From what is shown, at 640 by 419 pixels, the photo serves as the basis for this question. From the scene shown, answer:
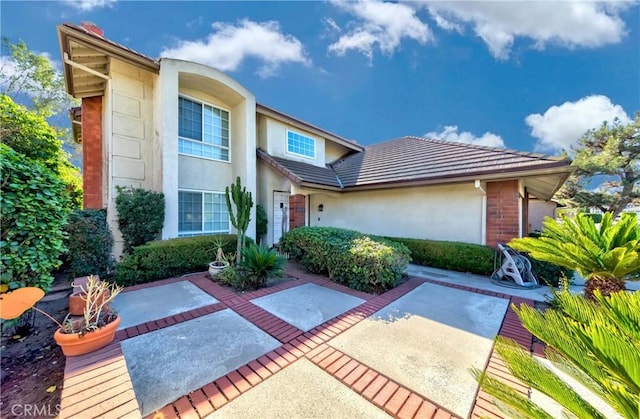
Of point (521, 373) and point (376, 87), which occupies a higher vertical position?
point (376, 87)

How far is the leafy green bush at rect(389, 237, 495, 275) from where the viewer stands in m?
8.02

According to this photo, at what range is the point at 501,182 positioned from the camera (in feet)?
27.1

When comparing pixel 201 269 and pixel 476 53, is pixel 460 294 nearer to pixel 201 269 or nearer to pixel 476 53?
pixel 201 269

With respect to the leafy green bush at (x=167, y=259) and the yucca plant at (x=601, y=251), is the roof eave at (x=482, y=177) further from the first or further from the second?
the leafy green bush at (x=167, y=259)

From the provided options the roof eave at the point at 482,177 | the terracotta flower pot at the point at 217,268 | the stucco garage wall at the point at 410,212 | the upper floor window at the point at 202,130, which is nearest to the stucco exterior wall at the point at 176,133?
the upper floor window at the point at 202,130

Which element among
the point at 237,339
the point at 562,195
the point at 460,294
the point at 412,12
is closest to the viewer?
the point at 237,339

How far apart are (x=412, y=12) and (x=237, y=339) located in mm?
12705

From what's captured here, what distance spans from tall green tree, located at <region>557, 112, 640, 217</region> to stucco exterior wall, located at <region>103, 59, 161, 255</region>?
24.4 metres

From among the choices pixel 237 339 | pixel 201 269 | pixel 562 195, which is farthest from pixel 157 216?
pixel 562 195

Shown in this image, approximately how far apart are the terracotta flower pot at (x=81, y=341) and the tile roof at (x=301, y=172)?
766cm

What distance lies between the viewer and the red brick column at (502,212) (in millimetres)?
7953

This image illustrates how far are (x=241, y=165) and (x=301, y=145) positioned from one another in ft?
13.1

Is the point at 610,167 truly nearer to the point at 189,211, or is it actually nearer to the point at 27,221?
the point at 189,211

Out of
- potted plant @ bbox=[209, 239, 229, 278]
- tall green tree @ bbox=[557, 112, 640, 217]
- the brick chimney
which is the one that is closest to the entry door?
potted plant @ bbox=[209, 239, 229, 278]
